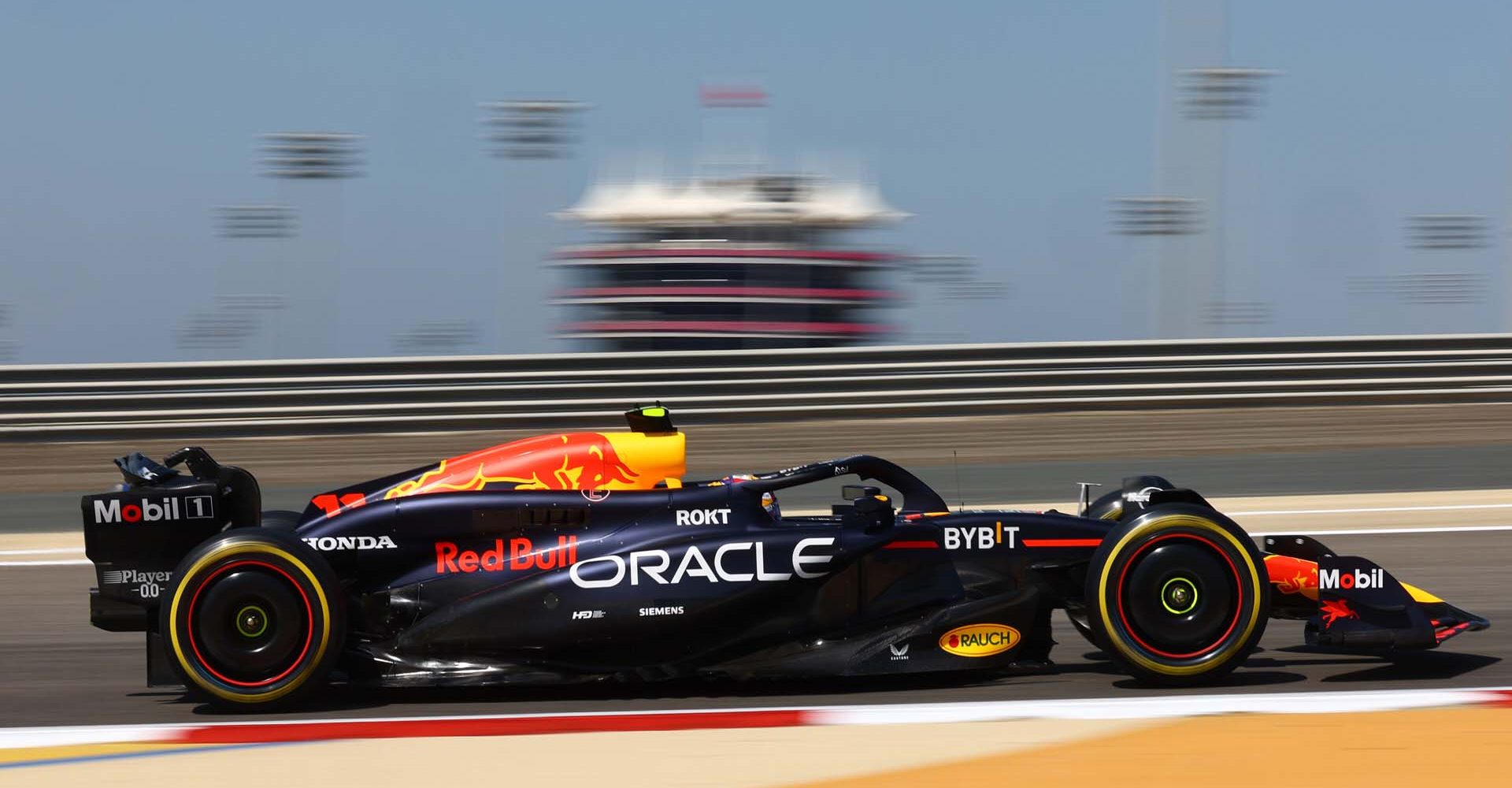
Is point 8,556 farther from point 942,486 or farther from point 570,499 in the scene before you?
point 942,486

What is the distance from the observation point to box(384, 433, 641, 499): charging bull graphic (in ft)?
19.0

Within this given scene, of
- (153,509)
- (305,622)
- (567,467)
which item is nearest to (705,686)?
(567,467)

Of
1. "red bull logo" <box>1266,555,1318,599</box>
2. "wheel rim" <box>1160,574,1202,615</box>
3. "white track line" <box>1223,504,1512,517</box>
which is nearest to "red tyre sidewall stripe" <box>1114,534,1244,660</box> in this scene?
"wheel rim" <box>1160,574,1202,615</box>

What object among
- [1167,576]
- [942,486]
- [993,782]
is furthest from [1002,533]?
[942,486]

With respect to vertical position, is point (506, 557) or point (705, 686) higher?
point (506, 557)

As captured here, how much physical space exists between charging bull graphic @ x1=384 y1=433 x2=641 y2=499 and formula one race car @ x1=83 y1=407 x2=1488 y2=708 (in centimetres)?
31

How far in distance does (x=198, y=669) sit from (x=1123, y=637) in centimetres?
311

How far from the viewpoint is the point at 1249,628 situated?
525 cm

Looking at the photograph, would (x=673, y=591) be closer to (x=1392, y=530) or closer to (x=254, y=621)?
(x=254, y=621)

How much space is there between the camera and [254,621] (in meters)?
5.20

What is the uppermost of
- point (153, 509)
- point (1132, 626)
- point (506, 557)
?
point (153, 509)

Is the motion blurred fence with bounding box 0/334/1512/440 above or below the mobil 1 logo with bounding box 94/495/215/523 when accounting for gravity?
above

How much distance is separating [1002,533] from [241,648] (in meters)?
2.63

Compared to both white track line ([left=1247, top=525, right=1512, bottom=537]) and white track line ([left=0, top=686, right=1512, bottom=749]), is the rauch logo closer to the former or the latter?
white track line ([left=0, top=686, right=1512, bottom=749])
